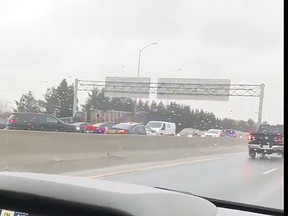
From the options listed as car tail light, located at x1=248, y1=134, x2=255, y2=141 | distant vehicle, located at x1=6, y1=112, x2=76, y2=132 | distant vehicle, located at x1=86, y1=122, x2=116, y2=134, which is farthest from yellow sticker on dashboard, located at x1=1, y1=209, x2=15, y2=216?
distant vehicle, located at x1=86, y1=122, x2=116, y2=134

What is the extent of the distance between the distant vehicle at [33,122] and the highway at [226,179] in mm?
2061

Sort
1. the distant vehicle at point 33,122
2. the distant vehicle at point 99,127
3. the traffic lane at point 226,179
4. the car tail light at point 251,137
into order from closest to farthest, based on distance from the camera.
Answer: the traffic lane at point 226,179, the distant vehicle at point 33,122, the car tail light at point 251,137, the distant vehicle at point 99,127

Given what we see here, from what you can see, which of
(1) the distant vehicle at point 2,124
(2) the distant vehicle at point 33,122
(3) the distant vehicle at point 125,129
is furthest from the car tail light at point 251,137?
(1) the distant vehicle at point 2,124

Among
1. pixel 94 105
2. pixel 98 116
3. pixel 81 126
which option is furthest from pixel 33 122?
pixel 81 126

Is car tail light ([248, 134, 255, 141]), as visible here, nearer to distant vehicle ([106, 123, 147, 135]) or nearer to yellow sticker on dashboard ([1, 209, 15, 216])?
distant vehicle ([106, 123, 147, 135])

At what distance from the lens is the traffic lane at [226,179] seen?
850 centimetres

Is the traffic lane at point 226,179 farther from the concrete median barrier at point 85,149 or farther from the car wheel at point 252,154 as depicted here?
the concrete median barrier at point 85,149

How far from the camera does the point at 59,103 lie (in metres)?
11.6

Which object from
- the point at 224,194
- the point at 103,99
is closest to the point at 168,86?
the point at 103,99

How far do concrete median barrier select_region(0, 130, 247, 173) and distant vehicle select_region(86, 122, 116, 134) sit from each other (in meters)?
0.18

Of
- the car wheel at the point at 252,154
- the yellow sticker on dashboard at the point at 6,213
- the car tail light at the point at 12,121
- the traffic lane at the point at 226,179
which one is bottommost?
the traffic lane at the point at 226,179

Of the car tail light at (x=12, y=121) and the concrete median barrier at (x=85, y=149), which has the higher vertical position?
the car tail light at (x=12, y=121)

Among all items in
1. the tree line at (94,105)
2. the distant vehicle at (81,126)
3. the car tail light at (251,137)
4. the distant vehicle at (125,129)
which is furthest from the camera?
the distant vehicle at (125,129)

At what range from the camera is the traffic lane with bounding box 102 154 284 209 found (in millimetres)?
8502
